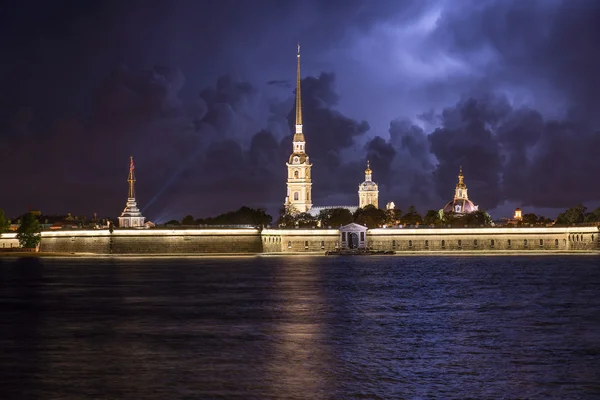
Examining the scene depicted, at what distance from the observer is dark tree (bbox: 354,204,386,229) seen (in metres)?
167

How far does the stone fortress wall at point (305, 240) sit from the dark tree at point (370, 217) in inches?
1062

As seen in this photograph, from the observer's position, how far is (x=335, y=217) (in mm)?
173125

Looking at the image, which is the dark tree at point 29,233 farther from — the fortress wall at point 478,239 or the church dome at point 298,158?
the church dome at point 298,158

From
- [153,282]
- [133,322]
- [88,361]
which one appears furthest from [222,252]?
[88,361]

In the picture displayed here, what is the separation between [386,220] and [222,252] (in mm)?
48540

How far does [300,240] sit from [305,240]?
70 cm

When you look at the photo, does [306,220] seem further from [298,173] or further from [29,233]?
[29,233]

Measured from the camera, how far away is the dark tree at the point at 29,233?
13973cm

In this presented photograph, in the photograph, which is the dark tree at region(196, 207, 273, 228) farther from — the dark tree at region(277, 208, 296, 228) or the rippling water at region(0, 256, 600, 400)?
the rippling water at region(0, 256, 600, 400)

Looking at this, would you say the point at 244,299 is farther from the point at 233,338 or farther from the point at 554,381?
the point at 554,381

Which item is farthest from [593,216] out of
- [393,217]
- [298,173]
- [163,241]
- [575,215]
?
[163,241]

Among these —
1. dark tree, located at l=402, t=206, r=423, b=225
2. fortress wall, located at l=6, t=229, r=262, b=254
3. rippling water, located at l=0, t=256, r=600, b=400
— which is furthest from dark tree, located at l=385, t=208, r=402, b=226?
rippling water, located at l=0, t=256, r=600, b=400

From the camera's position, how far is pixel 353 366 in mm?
29172

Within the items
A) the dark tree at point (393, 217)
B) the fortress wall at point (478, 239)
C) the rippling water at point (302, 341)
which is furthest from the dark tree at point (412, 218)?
the rippling water at point (302, 341)
